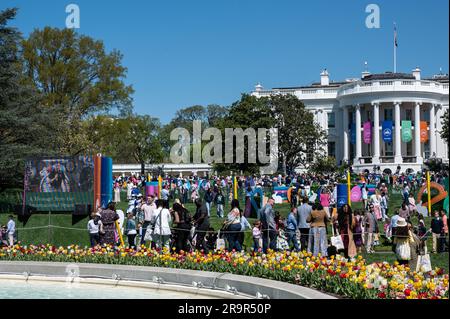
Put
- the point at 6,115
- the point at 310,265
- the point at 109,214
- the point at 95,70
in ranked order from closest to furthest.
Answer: the point at 310,265, the point at 109,214, the point at 6,115, the point at 95,70

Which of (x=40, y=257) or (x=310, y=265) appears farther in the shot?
(x=40, y=257)

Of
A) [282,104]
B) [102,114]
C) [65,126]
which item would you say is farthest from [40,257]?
[282,104]

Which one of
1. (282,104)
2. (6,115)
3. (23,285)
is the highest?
(282,104)

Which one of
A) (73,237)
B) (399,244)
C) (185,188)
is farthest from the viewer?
(185,188)

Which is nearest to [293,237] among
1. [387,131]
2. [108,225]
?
[108,225]

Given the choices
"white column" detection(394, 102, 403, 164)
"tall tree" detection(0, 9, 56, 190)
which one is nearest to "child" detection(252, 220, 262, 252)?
"tall tree" detection(0, 9, 56, 190)

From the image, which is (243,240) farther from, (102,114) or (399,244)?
(102,114)

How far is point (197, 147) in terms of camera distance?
332ft

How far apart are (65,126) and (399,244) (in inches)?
1463

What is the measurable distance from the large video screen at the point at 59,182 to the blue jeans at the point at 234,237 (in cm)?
1063

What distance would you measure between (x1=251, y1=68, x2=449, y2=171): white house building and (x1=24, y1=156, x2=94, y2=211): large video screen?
53.8m

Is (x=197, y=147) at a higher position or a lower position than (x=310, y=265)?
higher

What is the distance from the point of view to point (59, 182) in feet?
88.8

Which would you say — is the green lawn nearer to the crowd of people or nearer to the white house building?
the crowd of people
